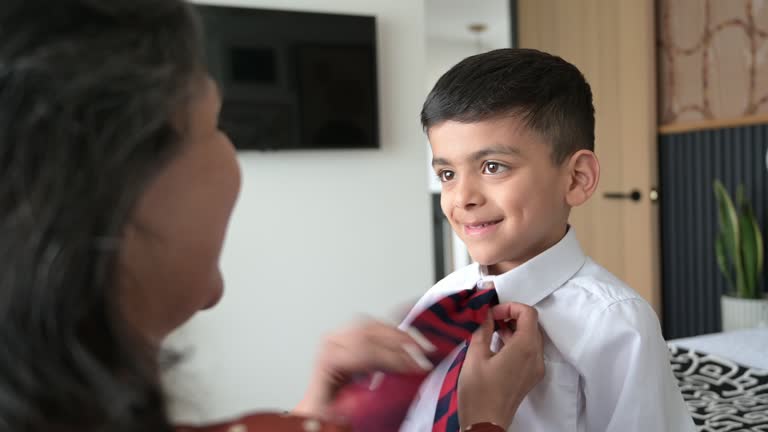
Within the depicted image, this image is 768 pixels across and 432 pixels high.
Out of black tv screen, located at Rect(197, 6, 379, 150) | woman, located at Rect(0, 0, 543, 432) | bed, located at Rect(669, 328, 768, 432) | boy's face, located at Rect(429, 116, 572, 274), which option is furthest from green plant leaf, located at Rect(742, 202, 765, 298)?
woman, located at Rect(0, 0, 543, 432)

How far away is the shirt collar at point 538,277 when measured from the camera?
1000 millimetres

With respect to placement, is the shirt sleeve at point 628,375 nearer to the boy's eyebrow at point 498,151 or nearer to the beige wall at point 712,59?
the boy's eyebrow at point 498,151

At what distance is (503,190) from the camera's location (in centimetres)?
102

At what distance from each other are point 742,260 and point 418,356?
9.83 feet

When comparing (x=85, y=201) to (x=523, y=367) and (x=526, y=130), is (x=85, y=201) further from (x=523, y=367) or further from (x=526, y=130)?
(x=526, y=130)

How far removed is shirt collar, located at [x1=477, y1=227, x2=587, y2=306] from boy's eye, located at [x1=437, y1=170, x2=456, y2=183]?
0.66 feet

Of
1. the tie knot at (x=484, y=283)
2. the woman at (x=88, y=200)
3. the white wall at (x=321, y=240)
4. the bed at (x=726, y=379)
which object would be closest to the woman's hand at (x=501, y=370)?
the tie knot at (x=484, y=283)

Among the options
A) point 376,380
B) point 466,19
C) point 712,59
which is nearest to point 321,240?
point 712,59

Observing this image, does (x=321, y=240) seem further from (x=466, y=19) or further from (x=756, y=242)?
(x=466, y=19)

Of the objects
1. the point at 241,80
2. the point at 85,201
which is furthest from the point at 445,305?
the point at 241,80

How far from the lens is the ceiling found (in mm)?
6574

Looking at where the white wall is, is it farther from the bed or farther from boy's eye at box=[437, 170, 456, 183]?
boy's eye at box=[437, 170, 456, 183]

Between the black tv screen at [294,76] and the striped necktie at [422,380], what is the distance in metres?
2.46

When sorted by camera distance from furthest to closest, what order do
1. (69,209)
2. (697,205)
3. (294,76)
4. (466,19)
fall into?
(466,19) < (697,205) < (294,76) < (69,209)
